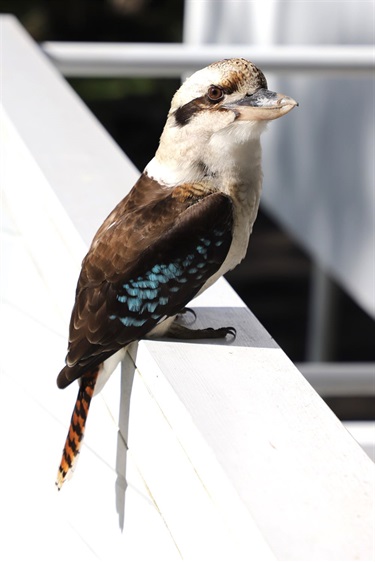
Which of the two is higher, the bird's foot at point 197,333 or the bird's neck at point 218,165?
the bird's neck at point 218,165

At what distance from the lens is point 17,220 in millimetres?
2596

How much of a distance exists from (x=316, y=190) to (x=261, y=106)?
3.08m

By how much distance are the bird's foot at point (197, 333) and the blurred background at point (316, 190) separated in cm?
207

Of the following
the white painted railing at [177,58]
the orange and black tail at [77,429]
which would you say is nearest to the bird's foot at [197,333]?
the orange and black tail at [77,429]

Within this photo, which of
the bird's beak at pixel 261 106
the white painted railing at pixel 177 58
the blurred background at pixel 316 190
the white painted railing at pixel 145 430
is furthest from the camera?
the blurred background at pixel 316 190

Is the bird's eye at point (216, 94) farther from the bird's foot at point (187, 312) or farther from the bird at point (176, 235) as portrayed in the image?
the bird's foot at point (187, 312)

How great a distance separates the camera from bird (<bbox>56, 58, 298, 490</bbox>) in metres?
1.82

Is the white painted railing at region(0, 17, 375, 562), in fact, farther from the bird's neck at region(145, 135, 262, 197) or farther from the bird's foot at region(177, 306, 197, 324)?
the bird's neck at region(145, 135, 262, 197)

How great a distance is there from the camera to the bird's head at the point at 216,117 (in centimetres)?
182

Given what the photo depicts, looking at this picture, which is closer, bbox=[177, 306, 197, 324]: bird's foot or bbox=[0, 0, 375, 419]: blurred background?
bbox=[177, 306, 197, 324]: bird's foot

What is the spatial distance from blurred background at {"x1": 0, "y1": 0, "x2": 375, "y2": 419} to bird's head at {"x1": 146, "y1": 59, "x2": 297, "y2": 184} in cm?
194

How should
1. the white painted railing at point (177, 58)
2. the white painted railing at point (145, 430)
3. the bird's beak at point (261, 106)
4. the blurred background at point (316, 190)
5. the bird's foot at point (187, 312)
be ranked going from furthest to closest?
1. the blurred background at point (316, 190)
2. the white painted railing at point (177, 58)
3. the bird's foot at point (187, 312)
4. the bird's beak at point (261, 106)
5. the white painted railing at point (145, 430)

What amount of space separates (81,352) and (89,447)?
296 millimetres

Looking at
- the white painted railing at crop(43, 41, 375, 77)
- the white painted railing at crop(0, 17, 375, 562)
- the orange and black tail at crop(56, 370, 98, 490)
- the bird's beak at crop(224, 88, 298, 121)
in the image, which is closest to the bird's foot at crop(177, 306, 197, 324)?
the white painted railing at crop(0, 17, 375, 562)
